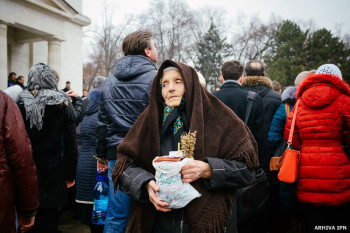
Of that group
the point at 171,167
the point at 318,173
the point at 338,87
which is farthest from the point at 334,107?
the point at 171,167

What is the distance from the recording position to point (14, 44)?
20.7 m

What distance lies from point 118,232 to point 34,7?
19563 millimetres

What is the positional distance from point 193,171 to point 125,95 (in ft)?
5.27

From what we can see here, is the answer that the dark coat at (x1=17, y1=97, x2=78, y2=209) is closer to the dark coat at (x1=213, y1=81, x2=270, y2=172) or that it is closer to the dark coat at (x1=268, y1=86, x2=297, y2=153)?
the dark coat at (x1=213, y1=81, x2=270, y2=172)

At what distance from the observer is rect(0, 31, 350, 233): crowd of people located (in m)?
1.98

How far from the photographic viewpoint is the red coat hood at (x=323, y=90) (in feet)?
10.5

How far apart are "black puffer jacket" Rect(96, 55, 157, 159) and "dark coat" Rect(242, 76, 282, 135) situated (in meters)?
1.97

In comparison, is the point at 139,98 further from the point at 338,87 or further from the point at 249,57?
the point at 249,57

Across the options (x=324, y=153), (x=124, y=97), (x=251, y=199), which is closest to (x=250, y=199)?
(x=251, y=199)

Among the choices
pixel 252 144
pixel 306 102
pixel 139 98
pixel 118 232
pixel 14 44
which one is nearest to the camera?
pixel 252 144

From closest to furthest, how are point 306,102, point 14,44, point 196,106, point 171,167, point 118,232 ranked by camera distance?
point 171,167 < point 196,106 < point 118,232 < point 306,102 < point 14,44

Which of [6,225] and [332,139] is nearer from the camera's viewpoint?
[6,225]

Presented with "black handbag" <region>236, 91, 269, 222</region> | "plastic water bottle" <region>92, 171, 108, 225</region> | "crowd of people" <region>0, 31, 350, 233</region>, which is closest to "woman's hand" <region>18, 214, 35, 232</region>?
"crowd of people" <region>0, 31, 350, 233</region>

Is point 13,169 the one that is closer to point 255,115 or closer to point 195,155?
point 195,155
